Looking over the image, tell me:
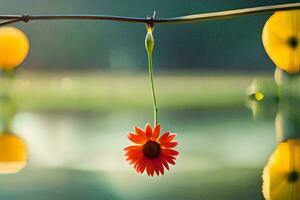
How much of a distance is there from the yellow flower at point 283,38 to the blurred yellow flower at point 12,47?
452 mm

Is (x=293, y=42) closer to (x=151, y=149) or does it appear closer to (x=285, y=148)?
(x=285, y=148)

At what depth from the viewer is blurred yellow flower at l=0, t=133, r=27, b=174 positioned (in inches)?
31.3

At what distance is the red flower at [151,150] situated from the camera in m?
0.73

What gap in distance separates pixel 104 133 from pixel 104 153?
2.5 inches

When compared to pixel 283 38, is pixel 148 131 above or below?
below

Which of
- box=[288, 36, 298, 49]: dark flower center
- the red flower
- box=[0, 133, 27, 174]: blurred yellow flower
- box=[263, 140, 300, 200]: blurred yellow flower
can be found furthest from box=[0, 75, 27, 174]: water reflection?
box=[288, 36, 298, 49]: dark flower center

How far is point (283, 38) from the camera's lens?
0.91 meters

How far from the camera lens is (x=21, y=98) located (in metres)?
1.01

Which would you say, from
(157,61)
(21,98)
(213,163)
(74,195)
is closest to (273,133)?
(213,163)

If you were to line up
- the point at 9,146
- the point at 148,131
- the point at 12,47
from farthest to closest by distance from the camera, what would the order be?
the point at 12,47, the point at 9,146, the point at 148,131

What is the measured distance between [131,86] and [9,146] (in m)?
0.27

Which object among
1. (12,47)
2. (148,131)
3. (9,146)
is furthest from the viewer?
(12,47)

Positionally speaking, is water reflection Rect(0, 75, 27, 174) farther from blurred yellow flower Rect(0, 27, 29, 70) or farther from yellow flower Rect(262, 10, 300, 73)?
yellow flower Rect(262, 10, 300, 73)

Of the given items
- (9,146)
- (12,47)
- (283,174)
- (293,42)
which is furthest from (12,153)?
(293,42)
